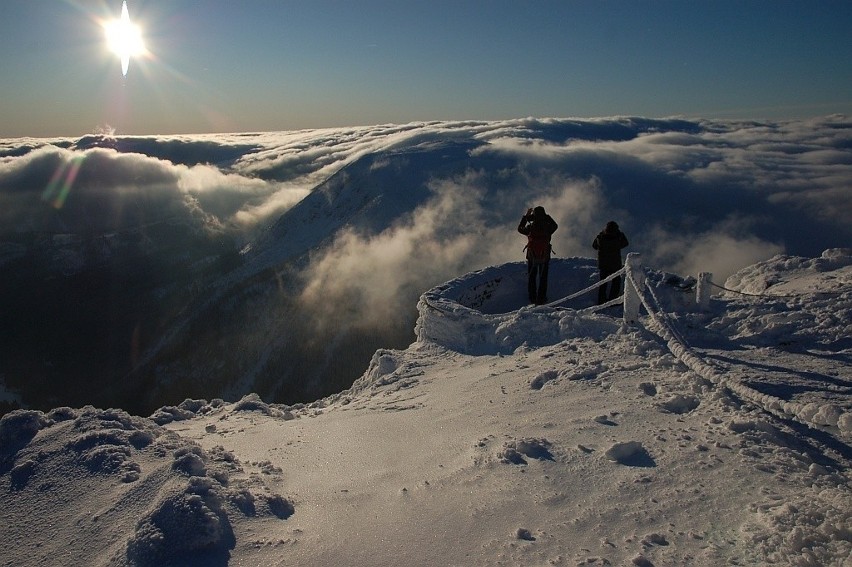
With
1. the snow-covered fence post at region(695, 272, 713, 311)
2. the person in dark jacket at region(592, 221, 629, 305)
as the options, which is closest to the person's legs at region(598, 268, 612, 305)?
the person in dark jacket at region(592, 221, 629, 305)

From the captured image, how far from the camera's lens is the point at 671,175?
55.9 m

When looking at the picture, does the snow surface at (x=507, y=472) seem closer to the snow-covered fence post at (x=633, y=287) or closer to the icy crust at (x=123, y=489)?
the icy crust at (x=123, y=489)

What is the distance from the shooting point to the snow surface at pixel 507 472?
3.30 meters

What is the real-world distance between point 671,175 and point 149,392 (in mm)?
53886

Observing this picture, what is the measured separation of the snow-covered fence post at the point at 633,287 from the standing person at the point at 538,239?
119 inches

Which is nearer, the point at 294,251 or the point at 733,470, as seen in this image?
the point at 733,470

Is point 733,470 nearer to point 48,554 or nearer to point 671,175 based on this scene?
point 48,554

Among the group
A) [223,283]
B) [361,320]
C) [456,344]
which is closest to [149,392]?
[223,283]

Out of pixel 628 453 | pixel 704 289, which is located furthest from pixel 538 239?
pixel 628 453

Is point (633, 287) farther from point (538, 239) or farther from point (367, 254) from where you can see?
point (367, 254)

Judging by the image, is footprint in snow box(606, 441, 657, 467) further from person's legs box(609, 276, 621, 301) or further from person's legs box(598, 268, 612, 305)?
person's legs box(609, 276, 621, 301)

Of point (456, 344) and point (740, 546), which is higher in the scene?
point (740, 546)

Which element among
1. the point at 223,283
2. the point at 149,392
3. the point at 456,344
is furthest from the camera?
the point at 223,283

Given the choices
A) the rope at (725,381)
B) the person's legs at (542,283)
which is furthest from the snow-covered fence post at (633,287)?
the person's legs at (542,283)
